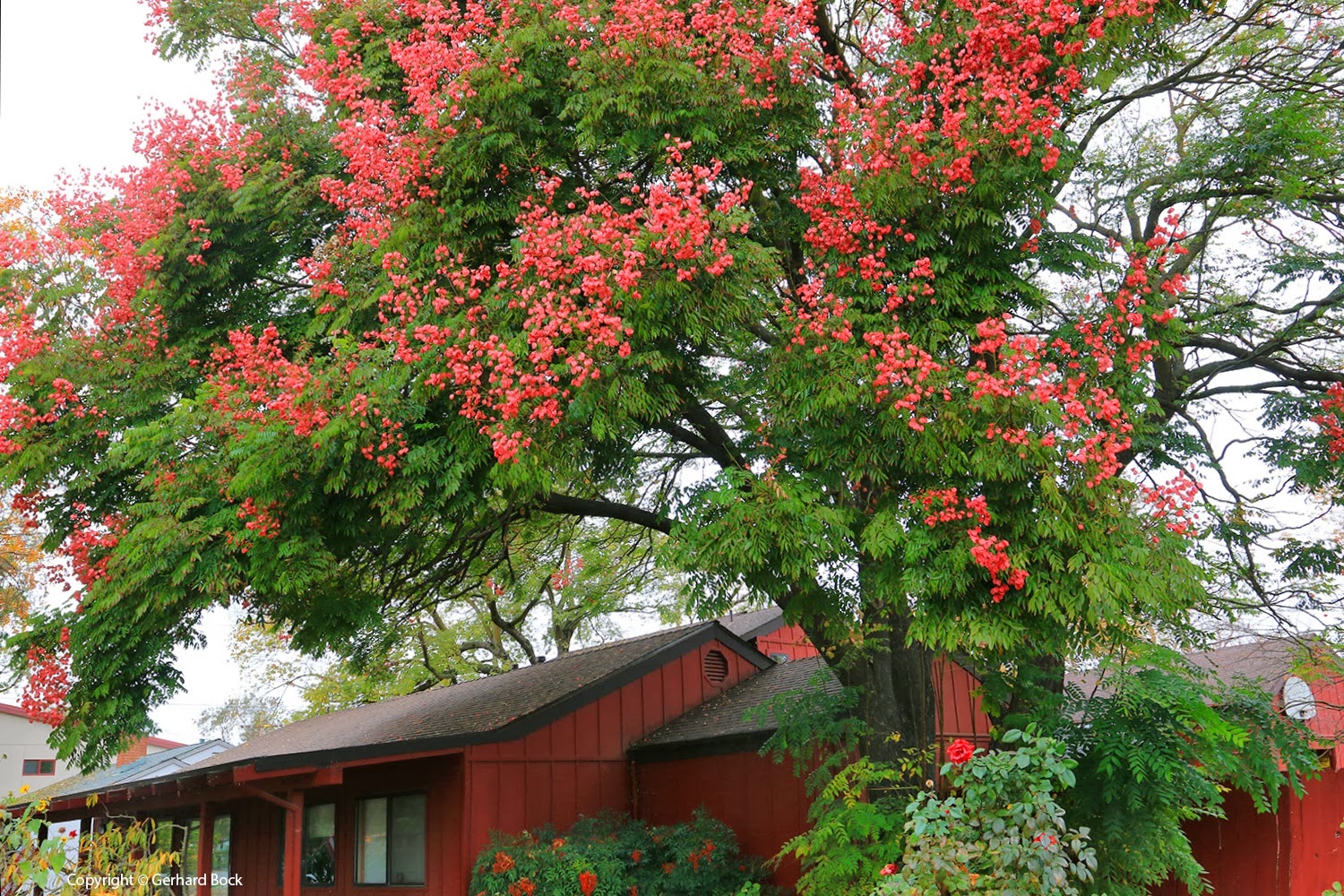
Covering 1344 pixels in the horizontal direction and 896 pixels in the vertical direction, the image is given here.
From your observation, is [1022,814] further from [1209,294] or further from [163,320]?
[163,320]

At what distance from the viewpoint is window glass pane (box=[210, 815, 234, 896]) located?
772 inches

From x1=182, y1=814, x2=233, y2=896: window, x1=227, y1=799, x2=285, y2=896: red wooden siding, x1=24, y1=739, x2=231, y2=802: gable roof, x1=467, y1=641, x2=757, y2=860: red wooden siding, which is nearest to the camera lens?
x1=467, y1=641, x2=757, y2=860: red wooden siding

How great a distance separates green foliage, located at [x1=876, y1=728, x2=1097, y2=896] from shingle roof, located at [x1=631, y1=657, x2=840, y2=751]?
24.6 ft

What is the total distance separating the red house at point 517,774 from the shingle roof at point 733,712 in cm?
4

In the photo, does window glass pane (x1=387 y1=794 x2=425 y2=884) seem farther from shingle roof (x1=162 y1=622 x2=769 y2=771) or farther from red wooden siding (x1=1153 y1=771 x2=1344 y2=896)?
red wooden siding (x1=1153 y1=771 x2=1344 y2=896)

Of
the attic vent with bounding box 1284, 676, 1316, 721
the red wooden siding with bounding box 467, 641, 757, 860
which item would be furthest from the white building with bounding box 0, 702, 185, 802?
the attic vent with bounding box 1284, 676, 1316, 721

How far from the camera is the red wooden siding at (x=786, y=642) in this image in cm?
2100

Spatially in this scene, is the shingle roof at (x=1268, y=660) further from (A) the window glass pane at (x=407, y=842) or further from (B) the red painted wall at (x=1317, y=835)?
(A) the window glass pane at (x=407, y=842)

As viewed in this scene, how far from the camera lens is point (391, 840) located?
15.4m

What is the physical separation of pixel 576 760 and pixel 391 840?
9.53ft

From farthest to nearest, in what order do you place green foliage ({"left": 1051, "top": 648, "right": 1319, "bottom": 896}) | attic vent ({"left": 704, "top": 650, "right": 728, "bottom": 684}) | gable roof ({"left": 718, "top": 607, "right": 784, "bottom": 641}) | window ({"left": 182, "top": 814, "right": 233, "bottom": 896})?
1. gable roof ({"left": 718, "top": 607, "right": 784, "bottom": 641})
2. window ({"left": 182, "top": 814, "right": 233, "bottom": 896})
3. attic vent ({"left": 704, "top": 650, "right": 728, "bottom": 684})
4. green foliage ({"left": 1051, "top": 648, "right": 1319, "bottom": 896})

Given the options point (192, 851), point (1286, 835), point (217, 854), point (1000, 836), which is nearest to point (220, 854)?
point (217, 854)

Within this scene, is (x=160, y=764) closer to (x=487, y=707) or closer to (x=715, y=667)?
(x=487, y=707)

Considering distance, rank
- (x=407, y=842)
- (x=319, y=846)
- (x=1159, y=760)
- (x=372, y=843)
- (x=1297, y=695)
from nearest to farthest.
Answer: (x=1159, y=760) → (x=1297, y=695) → (x=407, y=842) → (x=372, y=843) → (x=319, y=846)
